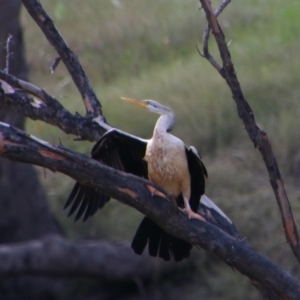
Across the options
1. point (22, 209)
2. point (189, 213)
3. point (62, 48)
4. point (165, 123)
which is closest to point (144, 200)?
point (189, 213)

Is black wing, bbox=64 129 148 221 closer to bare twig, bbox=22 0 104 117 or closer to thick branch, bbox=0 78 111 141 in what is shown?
thick branch, bbox=0 78 111 141

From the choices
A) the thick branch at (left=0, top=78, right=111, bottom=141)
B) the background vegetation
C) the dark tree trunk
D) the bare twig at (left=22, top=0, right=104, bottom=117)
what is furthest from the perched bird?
the dark tree trunk

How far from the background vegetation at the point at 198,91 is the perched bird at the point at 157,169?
9.49 ft

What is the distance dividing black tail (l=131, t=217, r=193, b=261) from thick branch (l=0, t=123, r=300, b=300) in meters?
0.80

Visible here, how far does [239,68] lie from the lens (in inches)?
377

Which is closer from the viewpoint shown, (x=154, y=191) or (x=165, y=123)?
(x=154, y=191)

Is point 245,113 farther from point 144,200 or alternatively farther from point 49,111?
point 49,111

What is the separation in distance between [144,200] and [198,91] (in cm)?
605

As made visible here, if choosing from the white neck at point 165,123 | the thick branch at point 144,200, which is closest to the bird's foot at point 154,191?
the thick branch at point 144,200

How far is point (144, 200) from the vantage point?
3.24 metres

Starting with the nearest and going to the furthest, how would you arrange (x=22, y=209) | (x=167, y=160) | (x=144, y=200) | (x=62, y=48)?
1. (x=144, y=200)
2. (x=167, y=160)
3. (x=62, y=48)
4. (x=22, y=209)

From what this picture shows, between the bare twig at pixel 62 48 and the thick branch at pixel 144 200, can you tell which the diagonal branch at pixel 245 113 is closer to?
the thick branch at pixel 144 200

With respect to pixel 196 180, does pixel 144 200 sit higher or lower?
lower

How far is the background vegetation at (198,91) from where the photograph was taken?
24.8 feet
